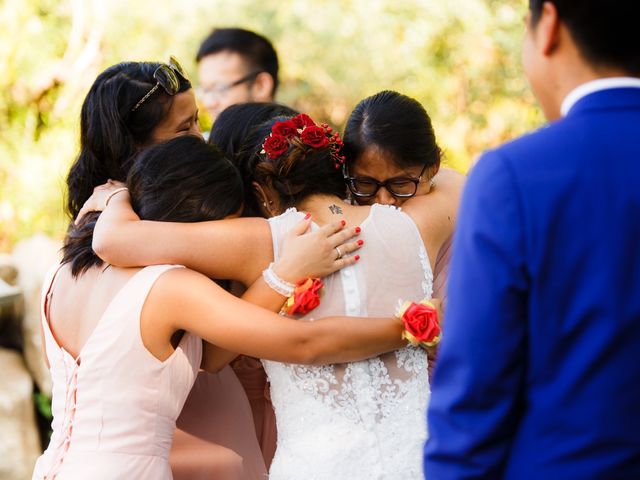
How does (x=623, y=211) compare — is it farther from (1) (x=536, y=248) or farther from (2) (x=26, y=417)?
(2) (x=26, y=417)

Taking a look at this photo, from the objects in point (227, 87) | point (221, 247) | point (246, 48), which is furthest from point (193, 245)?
point (246, 48)

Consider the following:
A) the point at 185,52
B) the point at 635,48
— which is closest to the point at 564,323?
the point at 635,48

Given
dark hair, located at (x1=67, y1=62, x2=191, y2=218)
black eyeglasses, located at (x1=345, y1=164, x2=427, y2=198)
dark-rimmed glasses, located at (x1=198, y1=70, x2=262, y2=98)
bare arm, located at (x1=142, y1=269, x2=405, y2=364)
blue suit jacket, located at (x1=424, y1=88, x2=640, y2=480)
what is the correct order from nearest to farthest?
blue suit jacket, located at (x1=424, y1=88, x2=640, y2=480) < bare arm, located at (x1=142, y1=269, x2=405, y2=364) < black eyeglasses, located at (x1=345, y1=164, x2=427, y2=198) < dark hair, located at (x1=67, y1=62, x2=191, y2=218) < dark-rimmed glasses, located at (x1=198, y1=70, x2=262, y2=98)

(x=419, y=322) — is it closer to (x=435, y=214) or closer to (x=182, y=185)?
(x=435, y=214)

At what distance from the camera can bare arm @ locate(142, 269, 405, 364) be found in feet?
7.19

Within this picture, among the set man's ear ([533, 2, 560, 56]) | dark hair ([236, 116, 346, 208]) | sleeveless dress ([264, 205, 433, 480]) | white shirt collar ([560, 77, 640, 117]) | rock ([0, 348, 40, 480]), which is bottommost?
rock ([0, 348, 40, 480])

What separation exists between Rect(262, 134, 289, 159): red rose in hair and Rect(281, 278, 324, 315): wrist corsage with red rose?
37 centimetres

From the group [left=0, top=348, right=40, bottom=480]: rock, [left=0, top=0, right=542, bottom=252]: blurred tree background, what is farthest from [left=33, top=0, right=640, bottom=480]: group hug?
[left=0, top=348, right=40, bottom=480]: rock

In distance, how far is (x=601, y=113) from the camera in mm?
1397

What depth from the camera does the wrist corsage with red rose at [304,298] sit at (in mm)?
2277

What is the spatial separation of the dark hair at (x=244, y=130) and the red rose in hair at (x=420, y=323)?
2.00 ft

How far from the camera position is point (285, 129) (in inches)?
96.3

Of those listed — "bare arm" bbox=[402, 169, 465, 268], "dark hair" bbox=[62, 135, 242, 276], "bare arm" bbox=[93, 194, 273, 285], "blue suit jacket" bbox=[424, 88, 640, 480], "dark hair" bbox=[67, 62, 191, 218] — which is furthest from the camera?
"dark hair" bbox=[67, 62, 191, 218]

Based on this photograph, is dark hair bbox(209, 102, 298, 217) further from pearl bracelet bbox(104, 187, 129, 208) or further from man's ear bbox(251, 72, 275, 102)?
man's ear bbox(251, 72, 275, 102)
